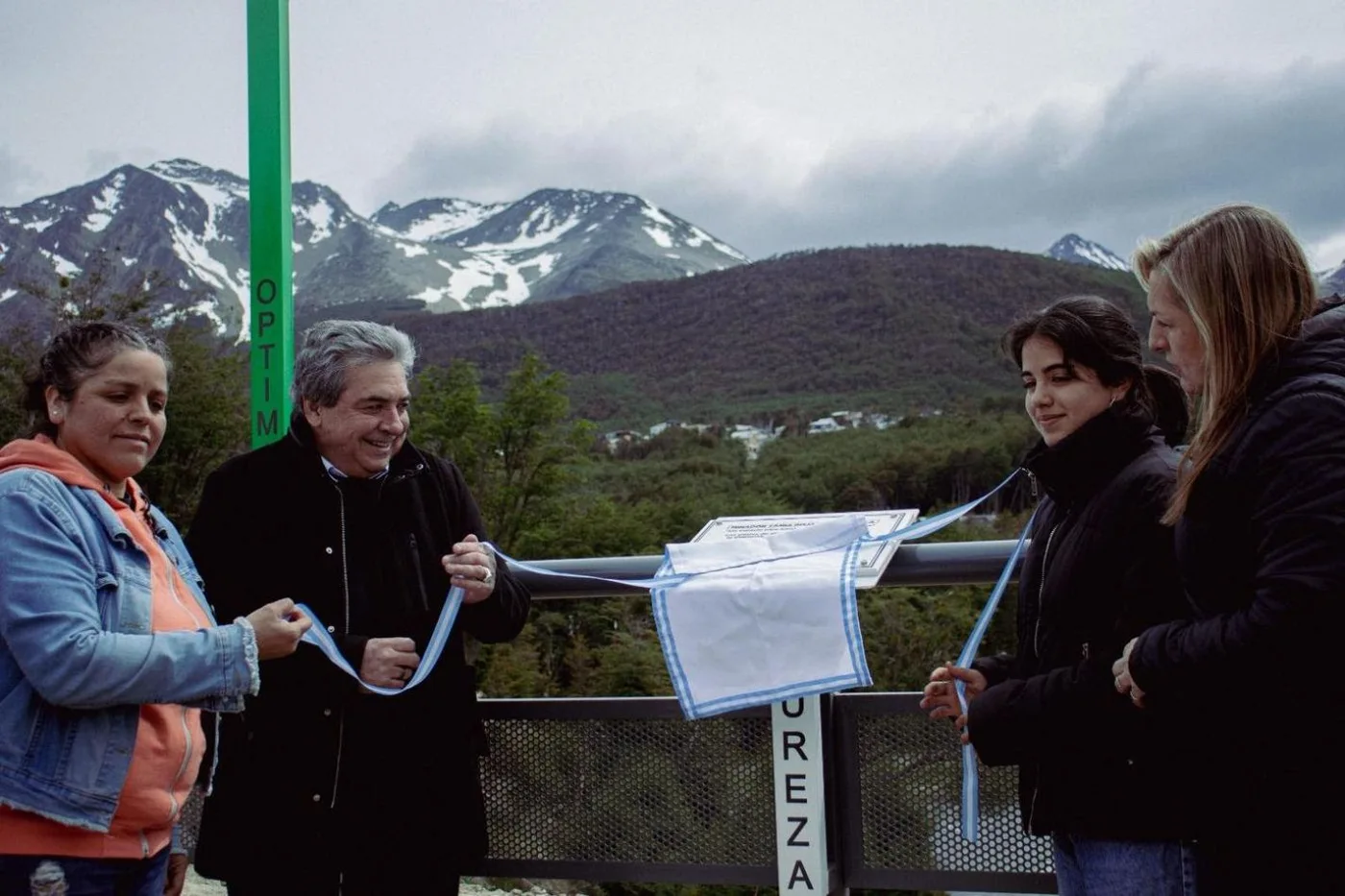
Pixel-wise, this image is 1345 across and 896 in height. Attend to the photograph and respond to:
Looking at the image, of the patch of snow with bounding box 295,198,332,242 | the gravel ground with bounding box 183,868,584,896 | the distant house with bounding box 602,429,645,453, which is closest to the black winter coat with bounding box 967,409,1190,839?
the gravel ground with bounding box 183,868,584,896

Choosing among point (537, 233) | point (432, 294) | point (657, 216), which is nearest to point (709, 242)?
point (657, 216)

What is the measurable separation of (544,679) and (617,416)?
5907 cm

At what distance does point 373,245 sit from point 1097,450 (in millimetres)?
166464

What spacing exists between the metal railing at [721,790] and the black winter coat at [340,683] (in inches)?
14.7

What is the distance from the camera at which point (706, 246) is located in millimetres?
167625

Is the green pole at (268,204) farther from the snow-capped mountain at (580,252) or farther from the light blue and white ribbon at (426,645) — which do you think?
the snow-capped mountain at (580,252)

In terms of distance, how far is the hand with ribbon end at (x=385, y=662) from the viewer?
2.79 m

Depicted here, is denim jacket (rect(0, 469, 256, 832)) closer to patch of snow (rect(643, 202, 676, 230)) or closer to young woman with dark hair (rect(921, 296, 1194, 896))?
young woman with dark hair (rect(921, 296, 1194, 896))

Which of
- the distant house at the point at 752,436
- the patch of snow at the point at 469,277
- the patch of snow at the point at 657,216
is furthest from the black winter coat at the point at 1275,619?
the patch of snow at the point at 657,216

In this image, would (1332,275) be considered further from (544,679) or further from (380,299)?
(380,299)

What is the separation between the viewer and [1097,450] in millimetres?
2387

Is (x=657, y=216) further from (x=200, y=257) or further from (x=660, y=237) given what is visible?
(x=200, y=257)

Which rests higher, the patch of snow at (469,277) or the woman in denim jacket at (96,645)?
the patch of snow at (469,277)

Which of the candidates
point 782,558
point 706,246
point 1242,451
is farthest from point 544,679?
point 706,246
